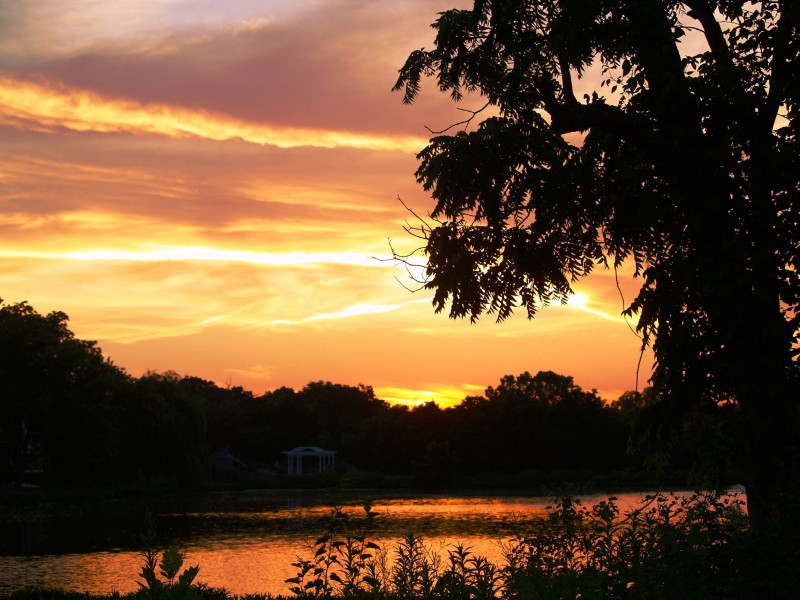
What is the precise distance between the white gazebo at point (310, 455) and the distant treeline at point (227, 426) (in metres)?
2.10

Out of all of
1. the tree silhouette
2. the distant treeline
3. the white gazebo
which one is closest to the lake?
the tree silhouette

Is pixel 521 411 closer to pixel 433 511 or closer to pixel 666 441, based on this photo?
pixel 433 511

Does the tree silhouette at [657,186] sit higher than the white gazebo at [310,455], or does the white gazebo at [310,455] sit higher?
the tree silhouette at [657,186]

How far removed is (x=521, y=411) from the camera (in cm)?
7588

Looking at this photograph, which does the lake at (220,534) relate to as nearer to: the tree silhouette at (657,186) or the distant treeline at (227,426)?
the tree silhouette at (657,186)

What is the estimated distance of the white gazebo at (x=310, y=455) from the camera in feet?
261

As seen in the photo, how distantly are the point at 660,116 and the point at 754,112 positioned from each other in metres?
1.29

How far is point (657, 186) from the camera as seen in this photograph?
12891 millimetres

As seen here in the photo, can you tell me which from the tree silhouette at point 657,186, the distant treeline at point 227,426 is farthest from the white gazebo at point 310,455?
the tree silhouette at point 657,186

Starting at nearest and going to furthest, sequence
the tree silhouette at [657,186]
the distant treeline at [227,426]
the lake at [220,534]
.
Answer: the tree silhouette at [657,186]
the lake at [220,534]
the distant treeline at [227,426]

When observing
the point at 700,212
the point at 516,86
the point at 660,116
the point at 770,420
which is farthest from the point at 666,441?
the point at 516,86

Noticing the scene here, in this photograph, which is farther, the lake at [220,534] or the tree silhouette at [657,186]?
the lake at [220,534]

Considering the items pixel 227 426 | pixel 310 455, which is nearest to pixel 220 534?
pixel 310 455

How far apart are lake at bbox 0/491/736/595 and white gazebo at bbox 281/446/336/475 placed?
85.8 feet
